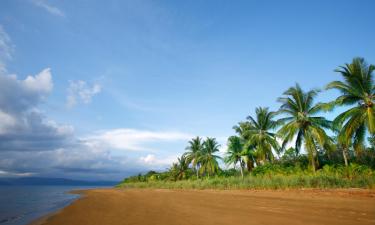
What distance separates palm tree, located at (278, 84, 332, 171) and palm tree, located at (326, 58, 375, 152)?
18.9 ft

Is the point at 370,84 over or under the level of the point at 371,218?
over

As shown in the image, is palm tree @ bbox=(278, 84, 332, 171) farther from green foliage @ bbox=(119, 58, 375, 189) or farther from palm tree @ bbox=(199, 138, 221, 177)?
palm tree @ bbox=(199, 138, 221, 177)

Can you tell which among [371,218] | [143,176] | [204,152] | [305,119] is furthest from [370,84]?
[143,176]

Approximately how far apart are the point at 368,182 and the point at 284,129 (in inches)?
522

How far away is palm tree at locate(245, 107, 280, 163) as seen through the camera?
36.6m

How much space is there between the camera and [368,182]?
16.2 meters

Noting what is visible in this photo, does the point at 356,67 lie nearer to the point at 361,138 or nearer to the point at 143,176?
the point at 361,138

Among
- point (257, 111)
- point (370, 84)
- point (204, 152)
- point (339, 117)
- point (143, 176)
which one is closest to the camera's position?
point (370, 84)

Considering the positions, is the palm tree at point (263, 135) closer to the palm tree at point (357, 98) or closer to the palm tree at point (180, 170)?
the palm tree at point (357, 98)

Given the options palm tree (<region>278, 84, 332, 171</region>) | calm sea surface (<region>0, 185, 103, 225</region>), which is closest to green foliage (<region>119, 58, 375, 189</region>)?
palm tree (<region>278, 84, 332, 171</region>)

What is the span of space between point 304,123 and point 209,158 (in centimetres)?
2486

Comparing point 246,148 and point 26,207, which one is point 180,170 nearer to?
point 246,148

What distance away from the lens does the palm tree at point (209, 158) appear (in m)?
49.7

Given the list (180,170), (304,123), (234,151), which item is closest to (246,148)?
(234,151)
